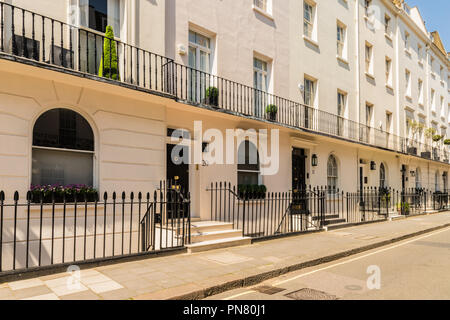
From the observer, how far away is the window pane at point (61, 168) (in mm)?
7012

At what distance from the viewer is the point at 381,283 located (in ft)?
18.4

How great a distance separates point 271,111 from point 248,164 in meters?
2.18

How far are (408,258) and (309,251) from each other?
2.19m

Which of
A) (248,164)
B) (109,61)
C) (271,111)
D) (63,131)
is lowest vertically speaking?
(248,164)

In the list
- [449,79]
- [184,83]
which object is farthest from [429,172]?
[184,83]

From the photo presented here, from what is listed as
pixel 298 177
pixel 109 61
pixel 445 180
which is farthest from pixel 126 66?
pixel 445 180

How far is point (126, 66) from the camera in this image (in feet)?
27.3

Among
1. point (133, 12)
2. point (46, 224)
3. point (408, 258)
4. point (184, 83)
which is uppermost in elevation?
point (133, 12)

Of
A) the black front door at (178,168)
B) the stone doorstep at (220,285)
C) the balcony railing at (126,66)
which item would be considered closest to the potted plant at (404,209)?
the balcony railing at (126,66)

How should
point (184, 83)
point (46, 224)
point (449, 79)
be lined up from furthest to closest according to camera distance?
point (449, 79) < point (184, 83) < point (46, 224)

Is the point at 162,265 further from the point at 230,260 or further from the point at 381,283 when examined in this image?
the point at 381,283

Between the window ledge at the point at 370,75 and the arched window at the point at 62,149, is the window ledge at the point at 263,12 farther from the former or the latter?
the window ledge at the point at 370,75

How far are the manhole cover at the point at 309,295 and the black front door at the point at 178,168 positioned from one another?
4.87m

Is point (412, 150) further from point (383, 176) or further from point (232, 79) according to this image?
point (232, 79)
